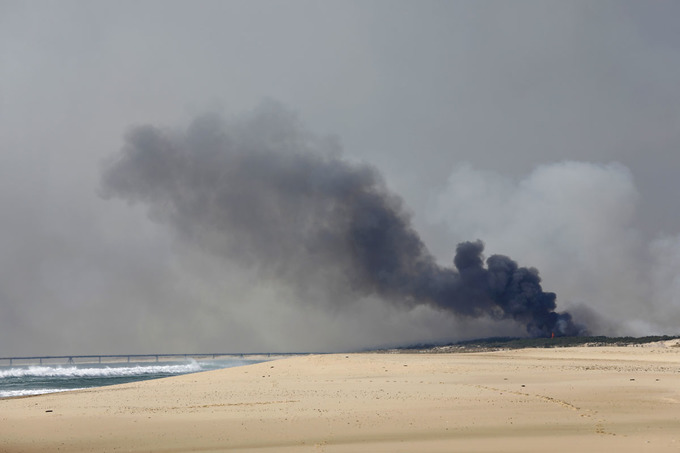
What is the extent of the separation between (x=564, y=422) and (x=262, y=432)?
8.35m

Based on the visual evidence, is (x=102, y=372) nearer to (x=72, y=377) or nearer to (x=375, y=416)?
(x=72, y=377)

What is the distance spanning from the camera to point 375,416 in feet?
62.4

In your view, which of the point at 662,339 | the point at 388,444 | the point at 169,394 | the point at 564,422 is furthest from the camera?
the point at 662,339

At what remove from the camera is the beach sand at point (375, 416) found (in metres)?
15.3

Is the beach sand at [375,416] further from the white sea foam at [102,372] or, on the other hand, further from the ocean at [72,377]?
the white sea foam at [102,372]

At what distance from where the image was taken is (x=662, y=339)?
69.4 meters

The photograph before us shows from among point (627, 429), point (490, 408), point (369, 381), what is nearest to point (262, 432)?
point (490, 408)

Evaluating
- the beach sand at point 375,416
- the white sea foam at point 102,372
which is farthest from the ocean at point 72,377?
the beach sand at point 375,416

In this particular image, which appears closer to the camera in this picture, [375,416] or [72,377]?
[375,416]

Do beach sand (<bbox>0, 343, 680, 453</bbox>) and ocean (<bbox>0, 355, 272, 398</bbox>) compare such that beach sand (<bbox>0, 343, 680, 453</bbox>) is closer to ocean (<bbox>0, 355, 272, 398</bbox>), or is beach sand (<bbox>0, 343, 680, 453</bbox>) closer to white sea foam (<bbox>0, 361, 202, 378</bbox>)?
ocean (<bbox>0, 355, 272, 398</bbox>)

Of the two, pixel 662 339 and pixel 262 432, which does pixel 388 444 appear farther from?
pixel 662 339

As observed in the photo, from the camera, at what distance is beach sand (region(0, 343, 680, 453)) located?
603 inches

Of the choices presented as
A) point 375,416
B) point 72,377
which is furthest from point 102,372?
point 375,416

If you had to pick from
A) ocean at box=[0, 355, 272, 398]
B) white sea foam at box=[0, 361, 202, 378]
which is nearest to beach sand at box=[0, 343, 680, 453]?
ocean at box=[0, 355, 272, 398]
